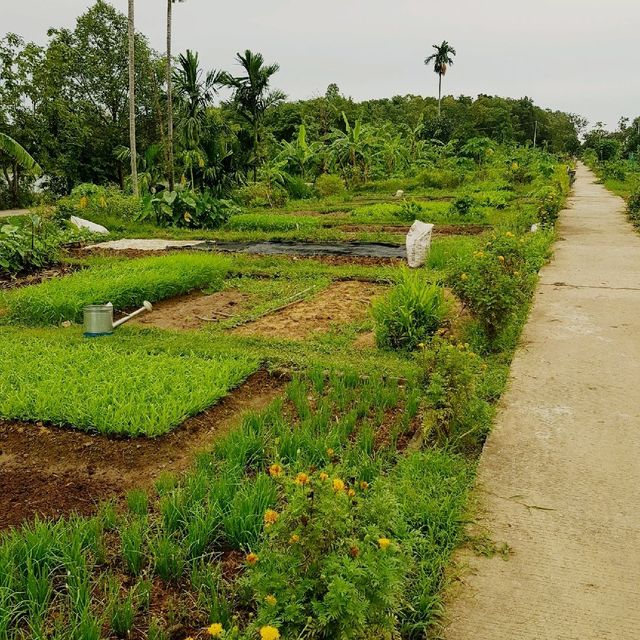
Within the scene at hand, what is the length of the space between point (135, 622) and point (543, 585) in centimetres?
140

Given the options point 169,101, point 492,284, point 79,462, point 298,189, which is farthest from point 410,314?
point 298,189

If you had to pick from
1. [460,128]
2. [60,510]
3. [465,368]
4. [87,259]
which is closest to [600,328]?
[465,368]

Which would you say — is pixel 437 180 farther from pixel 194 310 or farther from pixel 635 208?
pixel 194 310

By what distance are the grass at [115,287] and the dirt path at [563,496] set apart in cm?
405

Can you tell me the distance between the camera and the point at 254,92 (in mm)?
22297

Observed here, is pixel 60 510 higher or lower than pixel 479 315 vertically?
lower

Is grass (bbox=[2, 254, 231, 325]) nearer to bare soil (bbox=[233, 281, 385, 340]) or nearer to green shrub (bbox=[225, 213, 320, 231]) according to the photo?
bare soil (bbox=[233, 281, 385, 340])

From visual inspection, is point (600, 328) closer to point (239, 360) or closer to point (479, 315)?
point (479, 315)

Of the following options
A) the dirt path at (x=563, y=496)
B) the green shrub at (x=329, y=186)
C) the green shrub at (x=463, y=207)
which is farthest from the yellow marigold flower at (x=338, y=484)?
the green shrub at (x=329, y=186)

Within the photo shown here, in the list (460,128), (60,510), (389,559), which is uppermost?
(460,128)

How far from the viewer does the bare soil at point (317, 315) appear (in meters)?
5.67

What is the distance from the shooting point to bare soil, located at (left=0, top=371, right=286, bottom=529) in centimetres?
277

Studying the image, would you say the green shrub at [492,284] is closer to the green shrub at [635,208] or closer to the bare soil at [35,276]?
the bare soil at [35,276]

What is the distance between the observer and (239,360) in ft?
14.9
